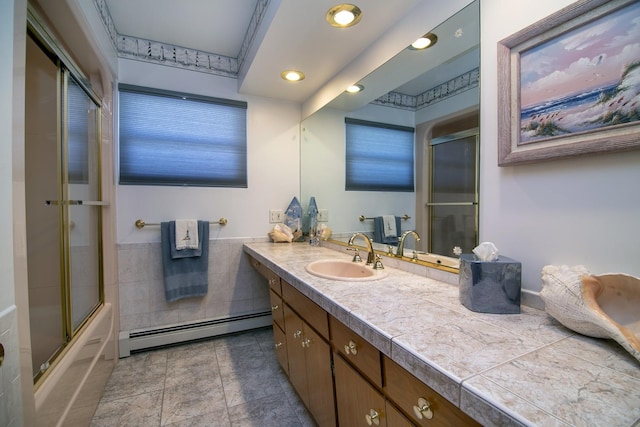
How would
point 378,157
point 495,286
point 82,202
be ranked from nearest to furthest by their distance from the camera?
point 495,286 → point 82,202 → point 378,157

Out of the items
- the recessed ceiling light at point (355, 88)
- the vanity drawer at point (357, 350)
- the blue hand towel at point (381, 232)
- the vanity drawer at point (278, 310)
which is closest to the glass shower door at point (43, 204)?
the vanity drawer at point (278, 310)

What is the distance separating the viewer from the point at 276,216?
8.36 ft

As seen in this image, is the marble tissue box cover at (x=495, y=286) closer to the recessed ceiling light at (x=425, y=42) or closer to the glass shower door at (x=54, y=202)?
the recessed ceiling light at (x=425, y=42)

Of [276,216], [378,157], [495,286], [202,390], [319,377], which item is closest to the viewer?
[495,286]

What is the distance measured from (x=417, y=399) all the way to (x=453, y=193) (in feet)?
2.81

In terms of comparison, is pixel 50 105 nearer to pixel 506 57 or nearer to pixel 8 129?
pixel 8 129

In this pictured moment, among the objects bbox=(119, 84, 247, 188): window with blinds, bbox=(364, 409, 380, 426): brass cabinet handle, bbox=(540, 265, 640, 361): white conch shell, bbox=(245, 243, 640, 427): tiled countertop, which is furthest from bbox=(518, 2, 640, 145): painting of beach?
bbox=(119, 84, 247, 188): window with blinds

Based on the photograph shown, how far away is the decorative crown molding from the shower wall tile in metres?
1.42

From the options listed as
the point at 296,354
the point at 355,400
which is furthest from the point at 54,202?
the point at 355,400

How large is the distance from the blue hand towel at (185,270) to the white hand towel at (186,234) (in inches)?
1.8

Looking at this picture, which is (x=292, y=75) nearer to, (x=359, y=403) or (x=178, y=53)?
(x=178, y=53)

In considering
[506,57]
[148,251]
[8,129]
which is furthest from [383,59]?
[148,251]

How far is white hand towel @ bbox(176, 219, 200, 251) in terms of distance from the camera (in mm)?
2109

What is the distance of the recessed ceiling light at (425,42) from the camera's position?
4.19 feet
